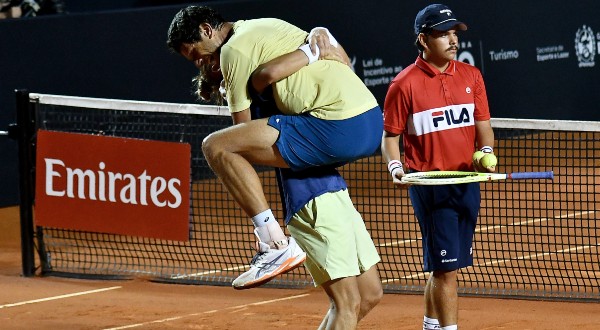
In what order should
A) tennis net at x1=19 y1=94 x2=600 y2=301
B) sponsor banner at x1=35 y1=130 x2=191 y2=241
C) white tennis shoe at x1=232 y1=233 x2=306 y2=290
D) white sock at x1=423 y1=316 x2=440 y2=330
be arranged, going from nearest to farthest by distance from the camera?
white tennis shoe at x1=232 y1=233 x2=306 y2=290 < white sock at x1=423 y1=316 x2=440 y2=330 < tennis net at x1=19 y1=94 x2=600 y2=301 < sponsor banner at x1=35 y1=130 x2=191 y2=241

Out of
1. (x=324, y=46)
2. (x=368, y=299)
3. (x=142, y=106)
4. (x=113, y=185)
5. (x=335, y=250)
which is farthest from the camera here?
A: (x=113, y=185)

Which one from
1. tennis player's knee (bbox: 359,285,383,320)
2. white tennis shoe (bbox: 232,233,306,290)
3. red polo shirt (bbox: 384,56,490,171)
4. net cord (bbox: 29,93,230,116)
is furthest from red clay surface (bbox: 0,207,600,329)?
white tennis shoe (bbox: 232,233,306,290)

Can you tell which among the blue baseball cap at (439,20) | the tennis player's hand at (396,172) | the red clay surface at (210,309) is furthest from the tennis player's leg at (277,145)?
the red clay surface at (210,309)

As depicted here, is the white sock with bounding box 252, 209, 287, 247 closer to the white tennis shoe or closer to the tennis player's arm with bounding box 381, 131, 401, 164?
the white tennis shoe

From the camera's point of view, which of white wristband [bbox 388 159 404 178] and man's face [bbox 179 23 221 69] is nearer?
man's face [bbox 179 23 221 69]

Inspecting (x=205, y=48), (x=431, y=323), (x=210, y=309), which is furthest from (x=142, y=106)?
(x=205, y=48)

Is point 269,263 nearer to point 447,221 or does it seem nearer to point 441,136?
point 447,221

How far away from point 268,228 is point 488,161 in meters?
1.52

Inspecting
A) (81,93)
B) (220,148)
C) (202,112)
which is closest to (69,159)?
(202,112)

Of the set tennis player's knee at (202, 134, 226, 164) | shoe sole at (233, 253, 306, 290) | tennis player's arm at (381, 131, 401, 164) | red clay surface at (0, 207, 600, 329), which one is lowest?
red clay surface at (0, 207, 600, 329)

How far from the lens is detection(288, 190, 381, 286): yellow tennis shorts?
5871 mm

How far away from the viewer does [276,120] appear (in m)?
5.64

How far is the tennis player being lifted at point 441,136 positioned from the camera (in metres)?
6.74

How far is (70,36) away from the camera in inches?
551
